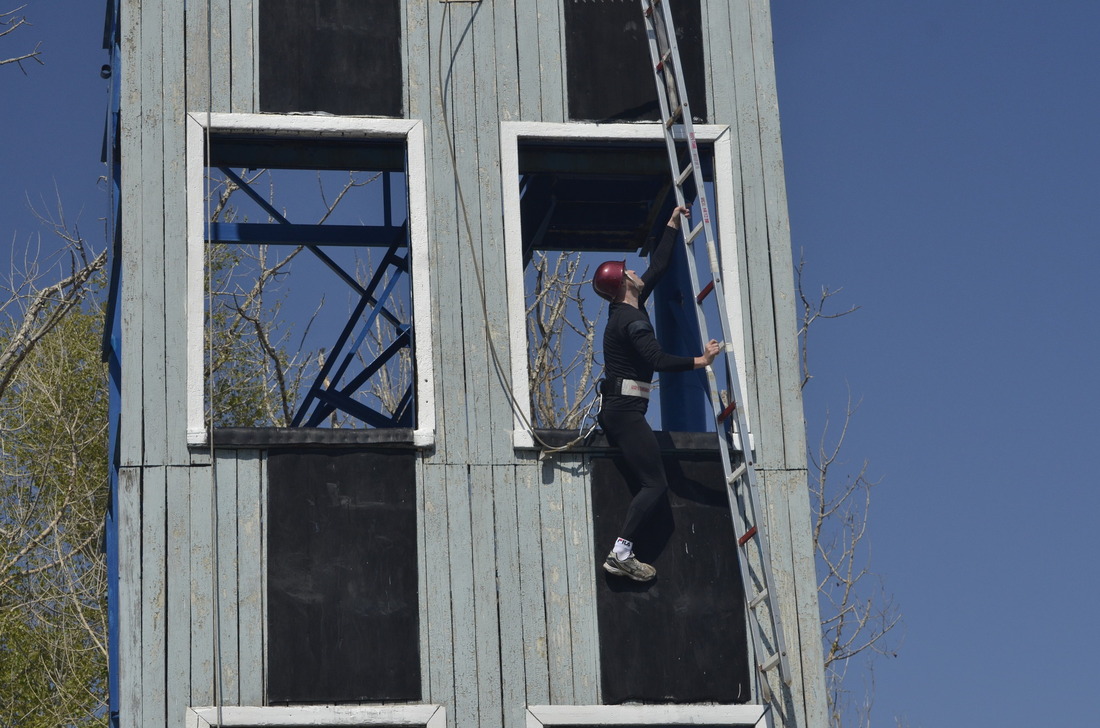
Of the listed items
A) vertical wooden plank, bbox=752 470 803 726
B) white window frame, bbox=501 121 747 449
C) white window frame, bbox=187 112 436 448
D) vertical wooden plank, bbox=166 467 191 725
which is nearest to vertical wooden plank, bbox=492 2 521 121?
white window frame, bbox=501 121 747 449

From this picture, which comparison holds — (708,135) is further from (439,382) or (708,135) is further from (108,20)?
(108,20)

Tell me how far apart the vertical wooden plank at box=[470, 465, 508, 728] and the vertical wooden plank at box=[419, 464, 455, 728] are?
0.17 m

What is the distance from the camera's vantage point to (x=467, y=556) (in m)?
Answer: 11.1

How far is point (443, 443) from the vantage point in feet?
37.0

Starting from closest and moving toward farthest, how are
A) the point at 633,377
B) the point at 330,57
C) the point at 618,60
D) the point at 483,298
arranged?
the point at 633,377 → the point at 483,298 → the point at 330,57 → the point at 618,60

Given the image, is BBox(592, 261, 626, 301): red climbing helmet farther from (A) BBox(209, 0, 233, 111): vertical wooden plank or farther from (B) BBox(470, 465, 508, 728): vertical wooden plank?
(A) BBox(209, 0, 233, 111): vertical wooden plank

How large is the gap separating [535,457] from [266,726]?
2.39 meters

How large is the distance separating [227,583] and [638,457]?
2.71 metres

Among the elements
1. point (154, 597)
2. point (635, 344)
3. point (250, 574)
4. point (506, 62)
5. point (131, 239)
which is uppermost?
point (506, 62)

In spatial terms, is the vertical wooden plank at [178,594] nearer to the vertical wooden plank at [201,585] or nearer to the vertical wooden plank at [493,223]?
the vertical wooden plank at [201,585]

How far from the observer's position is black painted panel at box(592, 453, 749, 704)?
36.2 feet

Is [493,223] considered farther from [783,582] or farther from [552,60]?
[783,582]

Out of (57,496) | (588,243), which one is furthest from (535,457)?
(57,496)

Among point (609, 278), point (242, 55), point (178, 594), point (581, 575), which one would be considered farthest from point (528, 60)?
point (178, 594)
